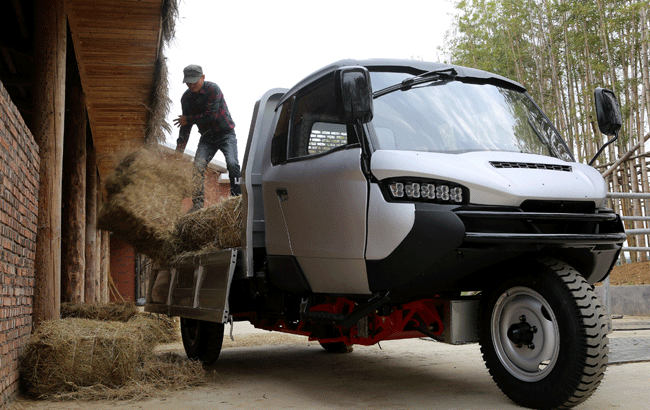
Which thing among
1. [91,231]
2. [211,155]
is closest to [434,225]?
[211,155]

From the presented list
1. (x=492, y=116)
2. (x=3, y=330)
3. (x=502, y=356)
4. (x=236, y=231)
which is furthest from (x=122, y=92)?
(x=502, y=356)

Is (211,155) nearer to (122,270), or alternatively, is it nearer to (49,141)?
(49,141)

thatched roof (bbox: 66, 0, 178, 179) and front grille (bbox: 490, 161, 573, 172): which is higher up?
thatched roof (bbox: 66, 0, 178, 179)

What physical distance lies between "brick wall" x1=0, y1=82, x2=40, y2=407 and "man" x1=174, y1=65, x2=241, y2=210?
2.32m

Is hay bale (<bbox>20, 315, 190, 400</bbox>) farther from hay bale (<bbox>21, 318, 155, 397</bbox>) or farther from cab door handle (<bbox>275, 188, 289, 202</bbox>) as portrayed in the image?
cab door handle (<bbox>275, 188, 289, 202</bbox>)

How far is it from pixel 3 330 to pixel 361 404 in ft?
8.46

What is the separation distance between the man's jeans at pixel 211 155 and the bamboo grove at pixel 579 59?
992 cm

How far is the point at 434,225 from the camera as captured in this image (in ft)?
12.8

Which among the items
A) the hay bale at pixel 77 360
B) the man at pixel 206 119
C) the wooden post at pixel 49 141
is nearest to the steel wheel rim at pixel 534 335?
the hay bale at pixel 77 360

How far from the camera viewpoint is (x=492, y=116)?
16.2 ft

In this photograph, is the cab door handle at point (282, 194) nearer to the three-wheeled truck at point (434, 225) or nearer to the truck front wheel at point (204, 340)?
the three-wheeled truck at point (434, 225)

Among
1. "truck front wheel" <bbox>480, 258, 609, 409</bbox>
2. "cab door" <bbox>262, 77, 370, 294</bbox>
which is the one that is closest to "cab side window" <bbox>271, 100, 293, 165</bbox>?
"cab door" <bbox>262, 77, 370, 294</bbox>

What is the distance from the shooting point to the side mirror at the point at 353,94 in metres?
4.13

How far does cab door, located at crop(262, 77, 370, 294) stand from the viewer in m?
4.36
